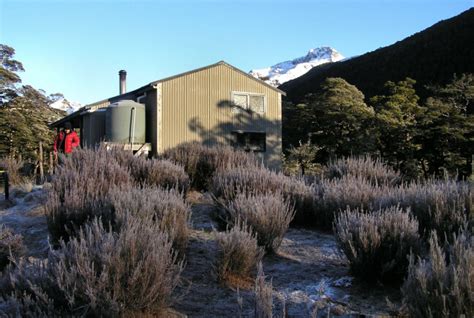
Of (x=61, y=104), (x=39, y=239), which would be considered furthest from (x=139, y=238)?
(x=61, y=104)

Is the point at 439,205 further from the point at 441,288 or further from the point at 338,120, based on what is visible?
the point at 338,120

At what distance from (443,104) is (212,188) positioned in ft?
68.3

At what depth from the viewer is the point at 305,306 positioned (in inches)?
127

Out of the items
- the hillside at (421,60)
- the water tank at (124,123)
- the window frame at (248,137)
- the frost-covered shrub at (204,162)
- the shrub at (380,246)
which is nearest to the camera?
the shrub at (380,246)

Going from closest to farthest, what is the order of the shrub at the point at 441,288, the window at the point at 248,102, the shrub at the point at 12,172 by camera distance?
the shrub at the point at 441,288, the shrub at the point at 12,172, the window at the point at 248,102

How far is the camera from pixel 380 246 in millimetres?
3715

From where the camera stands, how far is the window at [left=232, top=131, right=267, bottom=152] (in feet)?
68.3

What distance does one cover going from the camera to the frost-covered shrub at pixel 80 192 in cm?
473

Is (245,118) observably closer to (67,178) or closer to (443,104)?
(443,104)

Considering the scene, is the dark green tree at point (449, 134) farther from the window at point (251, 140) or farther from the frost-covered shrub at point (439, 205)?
the frost-covered shrub at point (439, 205)

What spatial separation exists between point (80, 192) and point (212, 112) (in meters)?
15.0

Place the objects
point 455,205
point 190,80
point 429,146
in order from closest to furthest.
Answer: point 455,205
point 190,80
point 429,146

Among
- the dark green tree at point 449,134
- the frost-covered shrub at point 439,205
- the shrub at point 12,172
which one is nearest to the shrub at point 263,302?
the frost-covered shrub at point 439,205

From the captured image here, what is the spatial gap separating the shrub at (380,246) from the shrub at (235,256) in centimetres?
79
